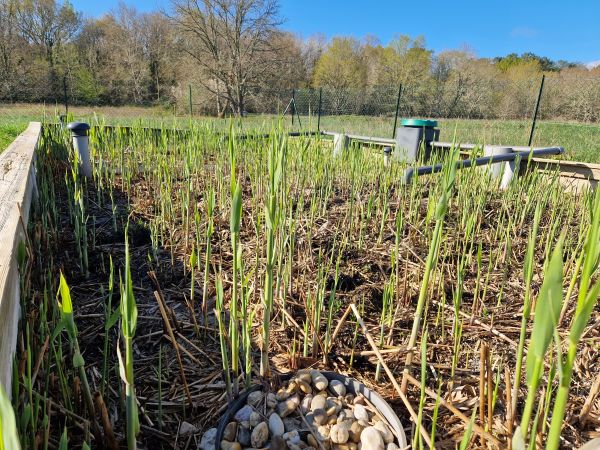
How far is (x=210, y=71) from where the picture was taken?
712 inches

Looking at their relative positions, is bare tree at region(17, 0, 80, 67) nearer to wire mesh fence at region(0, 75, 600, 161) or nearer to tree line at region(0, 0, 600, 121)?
tree line at region(0, 0, 600, 121)

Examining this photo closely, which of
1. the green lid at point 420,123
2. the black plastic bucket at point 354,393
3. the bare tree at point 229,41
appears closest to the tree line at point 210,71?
the bare tree at point 229,41

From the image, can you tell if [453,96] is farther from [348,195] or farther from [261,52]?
[348,195]

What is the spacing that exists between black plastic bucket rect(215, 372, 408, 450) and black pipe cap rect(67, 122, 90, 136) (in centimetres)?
250

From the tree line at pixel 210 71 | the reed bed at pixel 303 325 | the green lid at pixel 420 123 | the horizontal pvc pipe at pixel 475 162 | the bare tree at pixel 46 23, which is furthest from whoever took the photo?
the bare tree at pixel 46 23

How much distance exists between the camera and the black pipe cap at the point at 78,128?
8.59ft

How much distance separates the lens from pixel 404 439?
740 millimetres

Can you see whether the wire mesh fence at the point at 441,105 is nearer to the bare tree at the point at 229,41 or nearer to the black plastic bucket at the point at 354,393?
the bare tree at the point at 229,41

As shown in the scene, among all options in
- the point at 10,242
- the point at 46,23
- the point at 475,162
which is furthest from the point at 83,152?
the point at 46,23

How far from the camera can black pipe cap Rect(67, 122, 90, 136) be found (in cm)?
262

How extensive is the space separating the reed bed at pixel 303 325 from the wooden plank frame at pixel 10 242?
0.16ft

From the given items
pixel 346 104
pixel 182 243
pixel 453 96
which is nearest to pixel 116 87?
pixel 346 104

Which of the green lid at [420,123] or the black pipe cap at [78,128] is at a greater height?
the green lid at [420,123]

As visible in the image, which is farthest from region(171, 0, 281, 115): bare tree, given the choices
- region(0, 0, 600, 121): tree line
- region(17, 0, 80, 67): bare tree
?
region(17, 0, 80, 67): bare tree
